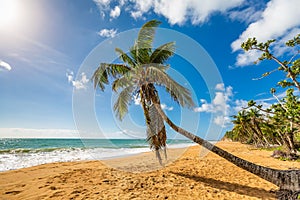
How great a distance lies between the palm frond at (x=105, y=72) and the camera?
20.4 ft

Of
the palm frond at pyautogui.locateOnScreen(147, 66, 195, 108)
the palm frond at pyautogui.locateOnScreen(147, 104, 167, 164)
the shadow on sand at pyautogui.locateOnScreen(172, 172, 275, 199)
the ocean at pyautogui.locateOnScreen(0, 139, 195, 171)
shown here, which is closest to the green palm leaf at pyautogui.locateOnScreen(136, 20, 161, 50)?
the palm frond at pyautogui.locateOnScreen(147, 66, 195, 108)

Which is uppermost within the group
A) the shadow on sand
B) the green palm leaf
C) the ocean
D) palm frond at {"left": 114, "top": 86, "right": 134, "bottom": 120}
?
the green palm leaf

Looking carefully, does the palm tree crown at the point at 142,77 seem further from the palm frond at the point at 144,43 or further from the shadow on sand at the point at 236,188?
the shadow on sand at the point at 236,188

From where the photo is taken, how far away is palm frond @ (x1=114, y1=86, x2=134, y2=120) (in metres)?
6.21

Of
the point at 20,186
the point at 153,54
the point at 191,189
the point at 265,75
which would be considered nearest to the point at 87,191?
the point at 20,186

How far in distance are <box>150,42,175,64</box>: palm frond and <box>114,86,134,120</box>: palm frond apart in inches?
58.2

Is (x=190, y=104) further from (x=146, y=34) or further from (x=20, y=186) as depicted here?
(x=20, y=186)

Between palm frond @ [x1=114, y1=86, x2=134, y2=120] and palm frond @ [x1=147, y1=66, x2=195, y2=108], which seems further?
palm frond @ [x1=114, y1=86, x2=134, y2=120]

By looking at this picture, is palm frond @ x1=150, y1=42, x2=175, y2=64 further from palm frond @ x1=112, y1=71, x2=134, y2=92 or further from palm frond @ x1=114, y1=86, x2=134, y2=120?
palm frond @ x1=114, y1=86, x2=134, y2=120

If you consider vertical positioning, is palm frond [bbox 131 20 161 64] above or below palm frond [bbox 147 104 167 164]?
above

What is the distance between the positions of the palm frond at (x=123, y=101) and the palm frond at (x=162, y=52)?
1.48 meters

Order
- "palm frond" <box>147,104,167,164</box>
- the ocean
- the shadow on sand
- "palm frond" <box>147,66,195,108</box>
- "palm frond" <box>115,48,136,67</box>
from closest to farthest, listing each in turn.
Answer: the shadow on sand, "palm frond" <box>147,66,195,108</box>, "palm frond" <box>147,104,167,164</box>, "palm frond" <box>115,48,136,67</box>, the ocean

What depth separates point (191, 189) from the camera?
500 centimetres

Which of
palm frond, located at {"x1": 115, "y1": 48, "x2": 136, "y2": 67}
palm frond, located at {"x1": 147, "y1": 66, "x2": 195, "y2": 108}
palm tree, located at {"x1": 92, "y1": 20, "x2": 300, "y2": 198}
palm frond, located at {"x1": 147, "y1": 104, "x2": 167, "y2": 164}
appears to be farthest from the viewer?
palm frond, located at {"x1": 115, "y1": 48, "x2": 136, "y2": 67}
